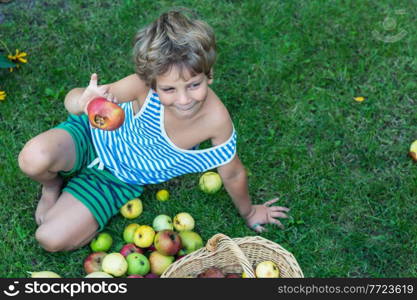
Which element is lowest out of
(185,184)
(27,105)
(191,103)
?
(185,184)

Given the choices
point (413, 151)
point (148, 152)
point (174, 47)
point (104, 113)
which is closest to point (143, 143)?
point (148, 152)

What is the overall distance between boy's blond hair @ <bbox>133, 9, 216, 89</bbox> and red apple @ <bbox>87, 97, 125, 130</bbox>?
221mm

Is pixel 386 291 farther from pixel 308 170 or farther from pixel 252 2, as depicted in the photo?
pixel 252 2

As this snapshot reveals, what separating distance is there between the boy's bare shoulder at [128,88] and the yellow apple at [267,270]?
3.60 ft

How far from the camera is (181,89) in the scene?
2.66m

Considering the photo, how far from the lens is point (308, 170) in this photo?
12.2ft

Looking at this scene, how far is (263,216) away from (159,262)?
722 millimetres

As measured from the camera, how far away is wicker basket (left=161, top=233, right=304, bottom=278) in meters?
2.83

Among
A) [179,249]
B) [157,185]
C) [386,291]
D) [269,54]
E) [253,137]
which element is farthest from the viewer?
[269,54]

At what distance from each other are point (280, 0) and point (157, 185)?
1959 mm

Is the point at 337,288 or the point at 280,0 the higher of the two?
the point at 280,0

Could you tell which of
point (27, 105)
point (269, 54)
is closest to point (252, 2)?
point (269, 54)

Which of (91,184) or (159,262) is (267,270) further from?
(91,184)

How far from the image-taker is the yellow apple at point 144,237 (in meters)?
3.20
